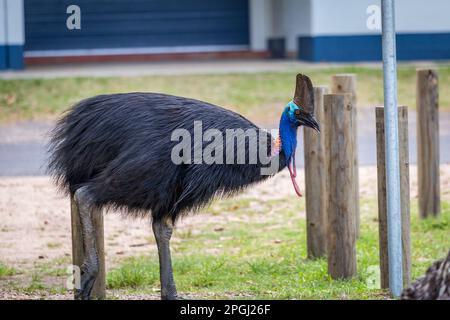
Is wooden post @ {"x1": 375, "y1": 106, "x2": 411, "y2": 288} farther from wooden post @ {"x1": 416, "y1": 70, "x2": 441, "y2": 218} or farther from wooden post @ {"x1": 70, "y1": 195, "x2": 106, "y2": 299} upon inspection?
wooden post @ {"x1": 416, "y1": 70, "x2": 441, "y2": 218}

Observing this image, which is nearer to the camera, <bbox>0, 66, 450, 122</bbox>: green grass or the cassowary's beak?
the cassowary's beak

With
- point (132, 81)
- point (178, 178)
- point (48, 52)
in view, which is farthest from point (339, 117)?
point (48, 52)

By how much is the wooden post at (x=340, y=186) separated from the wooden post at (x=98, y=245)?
171 centimetres

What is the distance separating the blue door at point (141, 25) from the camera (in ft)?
73.3

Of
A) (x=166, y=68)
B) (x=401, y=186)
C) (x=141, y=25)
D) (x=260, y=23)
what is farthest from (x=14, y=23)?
(x=401, y=186)

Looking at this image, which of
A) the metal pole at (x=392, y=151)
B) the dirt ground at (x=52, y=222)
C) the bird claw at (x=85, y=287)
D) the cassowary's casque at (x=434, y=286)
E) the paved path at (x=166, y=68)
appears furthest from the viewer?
the paved path at (x=166, y=68)

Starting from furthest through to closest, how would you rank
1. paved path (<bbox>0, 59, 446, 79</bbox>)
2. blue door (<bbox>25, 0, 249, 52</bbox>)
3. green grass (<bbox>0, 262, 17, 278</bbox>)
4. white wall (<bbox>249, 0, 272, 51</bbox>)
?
white wall (<bbox>249, 0, 272, 51</bbox>) < blue door (<bbox>25, 0, 249, 52</bbox>) < paved path (<bbox>0, 59, 446, 79</bbox>) < green grass (<bbox>0, 262, 17, 278</bbox>)

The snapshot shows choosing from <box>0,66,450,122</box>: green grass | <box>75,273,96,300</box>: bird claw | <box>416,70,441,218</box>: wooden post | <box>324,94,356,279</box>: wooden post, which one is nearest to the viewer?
<box>75,273,96,300</box>: bird claw

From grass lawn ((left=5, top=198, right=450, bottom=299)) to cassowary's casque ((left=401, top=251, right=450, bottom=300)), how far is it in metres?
1.37

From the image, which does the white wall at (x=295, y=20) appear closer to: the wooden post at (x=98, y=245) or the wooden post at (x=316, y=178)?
the wooden post at (x=316, y=178)

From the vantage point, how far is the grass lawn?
675 cm

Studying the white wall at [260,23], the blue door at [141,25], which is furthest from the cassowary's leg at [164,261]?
the white wall at [260,23]

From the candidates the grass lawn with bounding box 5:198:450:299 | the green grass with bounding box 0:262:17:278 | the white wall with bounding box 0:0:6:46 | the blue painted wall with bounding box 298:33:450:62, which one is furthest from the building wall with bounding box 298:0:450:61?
the green grass with bounding box 0:262:17:278
